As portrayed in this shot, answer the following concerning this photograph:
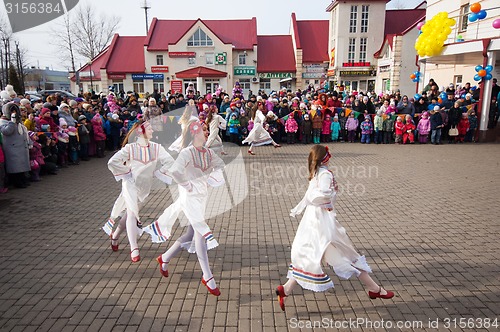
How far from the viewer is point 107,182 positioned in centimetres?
974

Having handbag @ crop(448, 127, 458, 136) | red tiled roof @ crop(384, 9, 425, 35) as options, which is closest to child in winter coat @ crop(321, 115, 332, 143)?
handbag @ crop(448, 127, 458, 136)

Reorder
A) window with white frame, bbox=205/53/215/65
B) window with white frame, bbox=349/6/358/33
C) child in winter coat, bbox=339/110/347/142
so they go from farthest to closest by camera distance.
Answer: window with white frame, bbox=205/53/215/65 < window with white frame, bbox=349/6/358/33 < child in winter coat, bbox=339/110/347/142

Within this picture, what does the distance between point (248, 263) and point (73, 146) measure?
9058 millimetres

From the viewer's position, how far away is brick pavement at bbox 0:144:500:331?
392 centimetres

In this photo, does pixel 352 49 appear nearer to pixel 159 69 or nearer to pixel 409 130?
pixel 159 69

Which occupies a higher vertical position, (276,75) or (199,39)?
(199,39)

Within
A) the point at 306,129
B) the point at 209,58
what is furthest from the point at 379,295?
the point at 209,58

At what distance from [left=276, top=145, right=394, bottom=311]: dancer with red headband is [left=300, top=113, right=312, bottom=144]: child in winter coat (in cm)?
1248

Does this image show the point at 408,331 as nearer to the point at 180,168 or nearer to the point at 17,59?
the point at 180,168

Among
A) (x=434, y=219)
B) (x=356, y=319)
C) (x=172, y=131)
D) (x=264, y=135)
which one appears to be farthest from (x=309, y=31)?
(x=356, y=319)

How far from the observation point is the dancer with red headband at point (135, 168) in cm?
511

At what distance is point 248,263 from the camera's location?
510 cm

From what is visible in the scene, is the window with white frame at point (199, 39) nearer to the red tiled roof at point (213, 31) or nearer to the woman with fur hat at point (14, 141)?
the red tiled roof at point (213, 31)

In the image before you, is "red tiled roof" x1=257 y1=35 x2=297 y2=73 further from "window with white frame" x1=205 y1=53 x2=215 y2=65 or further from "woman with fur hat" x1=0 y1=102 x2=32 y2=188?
"woman with fur hat" x1=0 y1=102 x2=32 y2=188
